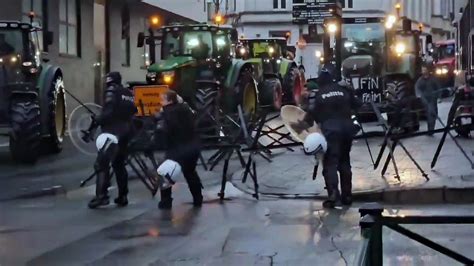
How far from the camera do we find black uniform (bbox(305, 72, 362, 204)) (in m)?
11.6

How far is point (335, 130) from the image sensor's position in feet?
37.9

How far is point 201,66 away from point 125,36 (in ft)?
50.3

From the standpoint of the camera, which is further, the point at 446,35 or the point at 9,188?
the point at 446,35

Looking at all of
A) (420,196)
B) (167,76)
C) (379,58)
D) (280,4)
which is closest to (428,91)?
(379,58)

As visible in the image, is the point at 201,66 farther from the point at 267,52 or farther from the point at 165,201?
the point at 267,52

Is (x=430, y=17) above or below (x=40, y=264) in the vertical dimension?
above

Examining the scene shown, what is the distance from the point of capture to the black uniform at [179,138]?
463 inches

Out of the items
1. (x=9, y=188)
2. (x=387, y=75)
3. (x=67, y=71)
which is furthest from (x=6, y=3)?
(x=9, y=188)

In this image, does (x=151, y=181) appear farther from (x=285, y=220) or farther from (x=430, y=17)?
(x=430, y=17)

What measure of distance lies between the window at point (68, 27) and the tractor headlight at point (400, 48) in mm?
11505

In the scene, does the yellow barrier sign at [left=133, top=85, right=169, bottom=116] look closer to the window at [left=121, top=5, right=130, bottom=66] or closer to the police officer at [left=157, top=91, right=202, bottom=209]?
the police officer at [left=157, top=91, right=202, bottom=209]

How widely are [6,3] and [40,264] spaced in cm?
1908

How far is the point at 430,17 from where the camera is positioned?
85.0 metres

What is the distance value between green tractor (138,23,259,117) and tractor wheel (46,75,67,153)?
8.05 ft
